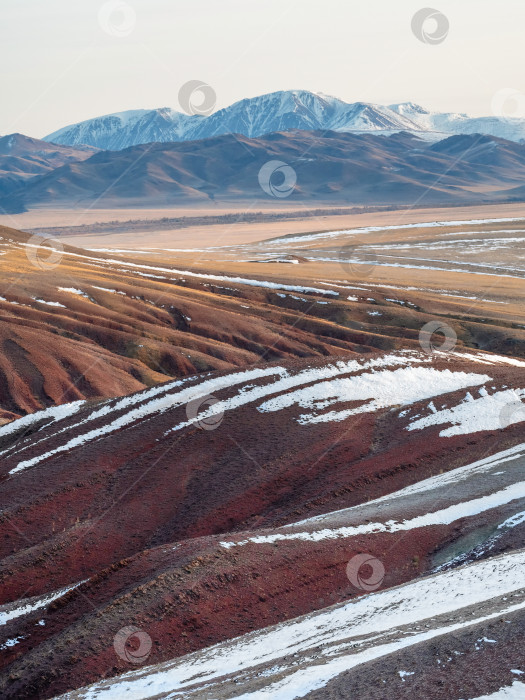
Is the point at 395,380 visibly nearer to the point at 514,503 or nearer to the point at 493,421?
the point at 493,421

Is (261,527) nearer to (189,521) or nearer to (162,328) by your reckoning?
(189,521)

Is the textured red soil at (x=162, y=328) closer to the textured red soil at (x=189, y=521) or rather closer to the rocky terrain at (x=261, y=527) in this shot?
the rocky terrain at (x=261, y=527)

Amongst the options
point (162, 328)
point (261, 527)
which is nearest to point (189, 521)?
point (261, 527)

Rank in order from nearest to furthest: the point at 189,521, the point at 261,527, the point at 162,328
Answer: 1. the point at 261,527
2. the point at 189,521
3. the point at 162,328

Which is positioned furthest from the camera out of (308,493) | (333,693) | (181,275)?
(181,275)

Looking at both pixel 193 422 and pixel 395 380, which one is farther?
pixel 395 380

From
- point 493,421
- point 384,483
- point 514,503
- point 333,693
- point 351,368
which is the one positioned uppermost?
point 351,368

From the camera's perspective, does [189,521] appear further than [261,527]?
Yes

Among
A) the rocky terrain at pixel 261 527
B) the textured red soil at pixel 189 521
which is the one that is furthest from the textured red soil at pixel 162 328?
the textured red soil at pixel 189 521

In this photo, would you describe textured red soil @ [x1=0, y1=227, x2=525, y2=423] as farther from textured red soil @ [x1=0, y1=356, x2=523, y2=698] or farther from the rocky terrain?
textured red soil @ [x1=0, y1=356, x2=523, y2=698]

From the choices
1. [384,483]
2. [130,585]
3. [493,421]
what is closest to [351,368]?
[493,421]

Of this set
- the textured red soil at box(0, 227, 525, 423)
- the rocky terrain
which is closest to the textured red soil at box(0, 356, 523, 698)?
the rocky terrain
